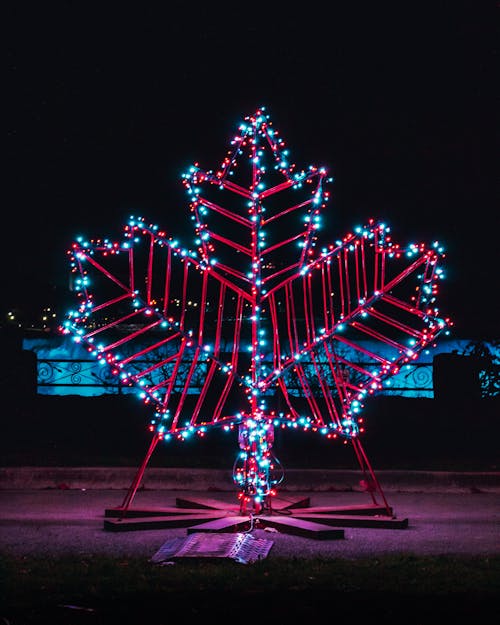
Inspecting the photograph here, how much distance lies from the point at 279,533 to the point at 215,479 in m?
3.04

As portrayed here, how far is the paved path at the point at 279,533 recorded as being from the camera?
738 centimetres

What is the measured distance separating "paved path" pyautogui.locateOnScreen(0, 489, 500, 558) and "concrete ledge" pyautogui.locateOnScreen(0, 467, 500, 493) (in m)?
0.23

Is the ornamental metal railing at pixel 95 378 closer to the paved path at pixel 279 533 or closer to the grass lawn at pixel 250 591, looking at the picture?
the paved path at pixel 279 533

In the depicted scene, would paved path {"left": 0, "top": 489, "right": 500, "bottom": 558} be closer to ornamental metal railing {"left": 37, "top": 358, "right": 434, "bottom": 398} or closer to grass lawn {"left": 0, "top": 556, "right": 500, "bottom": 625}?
grass lawn {"left": 0, "top": 556, "right": 500, "bottom": 625}

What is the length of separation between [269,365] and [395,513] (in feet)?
22.0

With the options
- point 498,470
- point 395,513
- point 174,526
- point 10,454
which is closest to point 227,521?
point 174,526

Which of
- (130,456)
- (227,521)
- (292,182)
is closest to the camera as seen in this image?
(227,521)

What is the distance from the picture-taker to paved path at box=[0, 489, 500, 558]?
24.2ft

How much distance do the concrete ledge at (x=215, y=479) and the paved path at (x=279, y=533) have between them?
0.23 metres

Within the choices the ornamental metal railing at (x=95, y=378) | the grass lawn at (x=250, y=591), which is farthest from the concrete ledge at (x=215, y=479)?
the ornamental metal railing at (x=95, y=378)

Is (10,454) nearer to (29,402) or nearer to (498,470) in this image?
(29,402)

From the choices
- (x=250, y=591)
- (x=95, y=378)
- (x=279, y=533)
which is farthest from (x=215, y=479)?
(x=95, y=378)

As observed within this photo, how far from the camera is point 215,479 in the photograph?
36.0 ft

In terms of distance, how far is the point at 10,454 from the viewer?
41.7 ft
